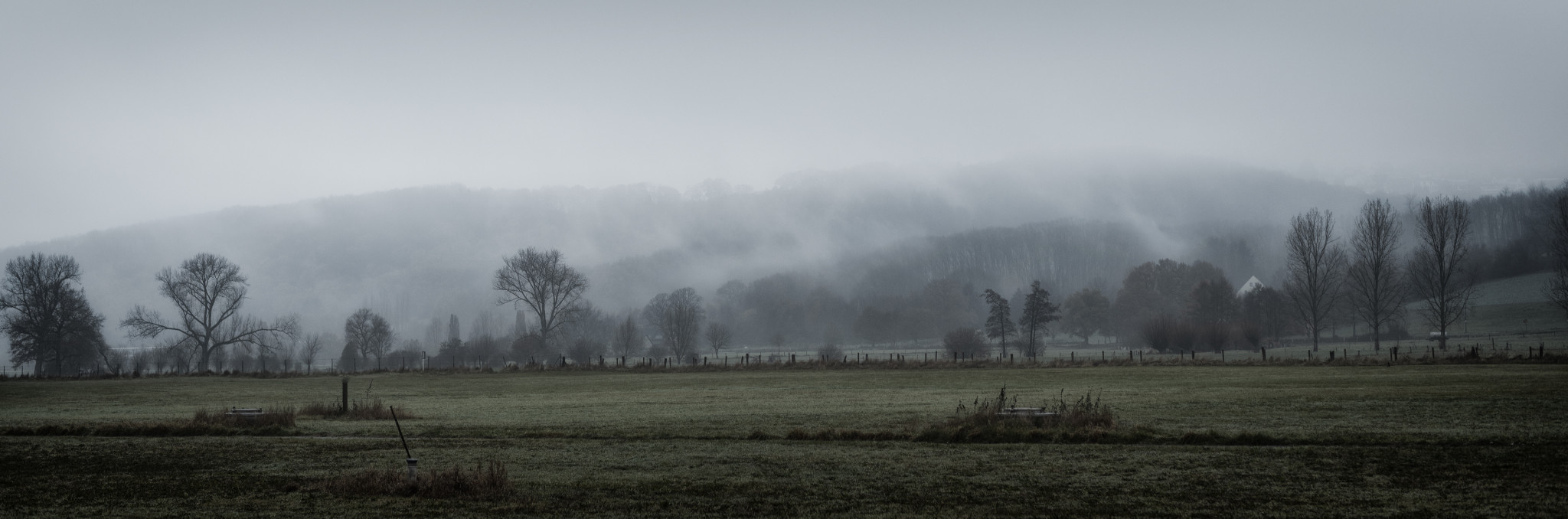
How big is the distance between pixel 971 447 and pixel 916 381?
26930mm

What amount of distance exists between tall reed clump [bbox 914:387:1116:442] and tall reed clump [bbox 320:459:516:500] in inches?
375

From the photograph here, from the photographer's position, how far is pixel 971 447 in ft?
58.9

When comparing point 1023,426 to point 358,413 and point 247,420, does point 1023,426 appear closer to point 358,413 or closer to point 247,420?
point 358,413

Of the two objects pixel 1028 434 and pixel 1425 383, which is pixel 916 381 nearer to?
pixel 1425 383

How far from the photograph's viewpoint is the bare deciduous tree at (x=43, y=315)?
7975 centimetres

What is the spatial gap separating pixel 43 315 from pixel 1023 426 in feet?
304

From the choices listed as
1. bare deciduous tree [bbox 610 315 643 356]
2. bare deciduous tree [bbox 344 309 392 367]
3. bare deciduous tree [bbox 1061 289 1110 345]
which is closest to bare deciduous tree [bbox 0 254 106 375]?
bare deciduous tree [bbox 344 309 392 367]

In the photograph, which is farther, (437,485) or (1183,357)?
(1183,357)

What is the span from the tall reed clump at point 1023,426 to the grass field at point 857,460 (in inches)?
33.4

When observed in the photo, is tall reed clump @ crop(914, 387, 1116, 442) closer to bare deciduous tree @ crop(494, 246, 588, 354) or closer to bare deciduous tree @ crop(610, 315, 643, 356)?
bare deciduous tree @ crop(494, 246, 588, 354)

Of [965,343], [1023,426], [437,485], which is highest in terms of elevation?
[437,485]

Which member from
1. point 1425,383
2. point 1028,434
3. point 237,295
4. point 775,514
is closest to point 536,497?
point 775,514

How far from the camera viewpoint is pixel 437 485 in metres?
13.0

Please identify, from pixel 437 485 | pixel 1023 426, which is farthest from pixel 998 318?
pixel 437 485
